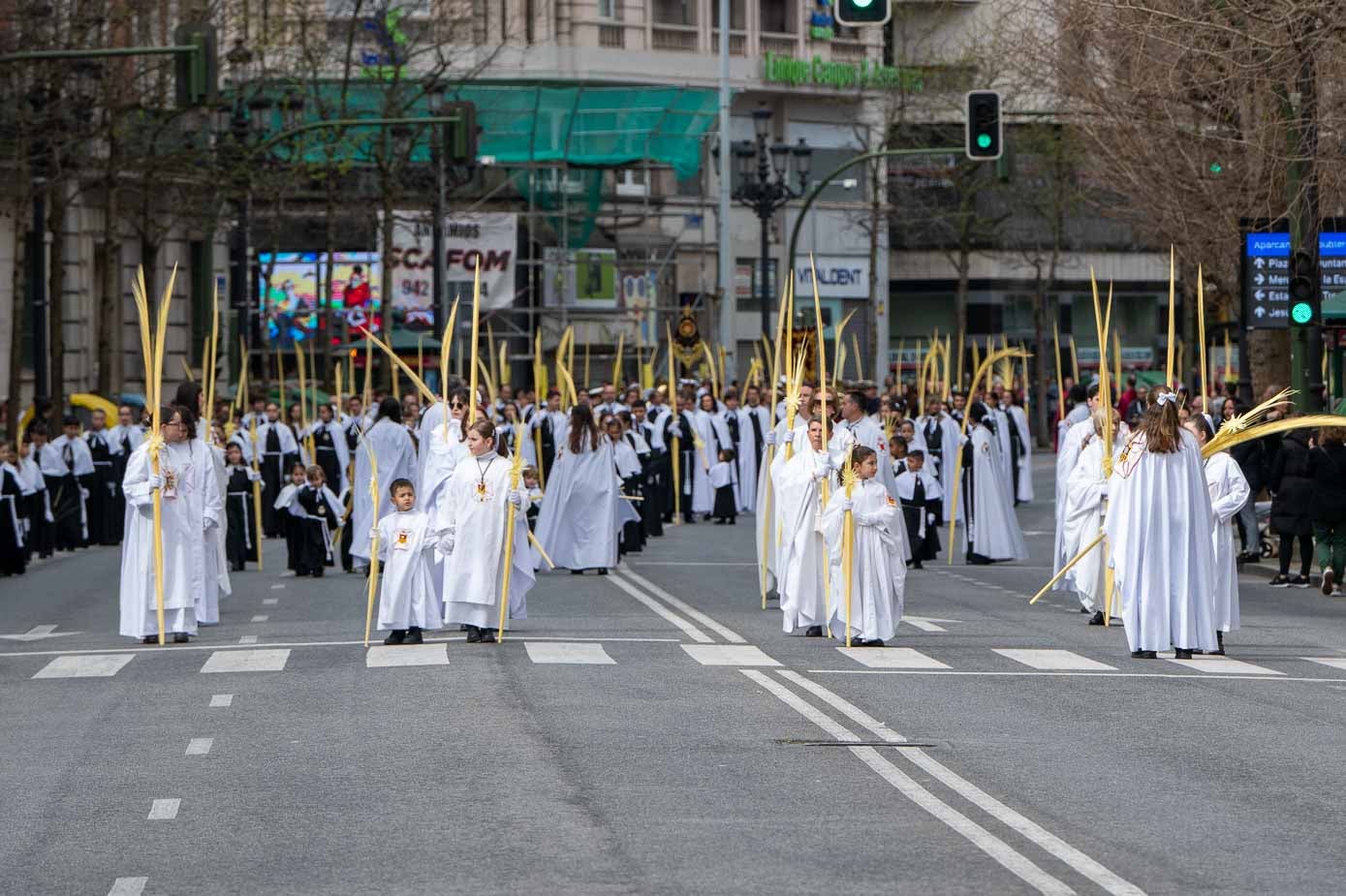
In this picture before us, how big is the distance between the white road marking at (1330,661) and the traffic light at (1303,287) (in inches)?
362

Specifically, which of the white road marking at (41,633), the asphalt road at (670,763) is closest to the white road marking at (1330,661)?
the asphalt road at (670,763)

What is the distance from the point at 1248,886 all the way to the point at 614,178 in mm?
51722

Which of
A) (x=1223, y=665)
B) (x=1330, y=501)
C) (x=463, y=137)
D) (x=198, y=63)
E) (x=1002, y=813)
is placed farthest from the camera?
(x=463, y=137)

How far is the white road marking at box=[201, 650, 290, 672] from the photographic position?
15836 millimetres

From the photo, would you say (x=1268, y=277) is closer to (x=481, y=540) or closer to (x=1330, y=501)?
(x=1330, y=501)

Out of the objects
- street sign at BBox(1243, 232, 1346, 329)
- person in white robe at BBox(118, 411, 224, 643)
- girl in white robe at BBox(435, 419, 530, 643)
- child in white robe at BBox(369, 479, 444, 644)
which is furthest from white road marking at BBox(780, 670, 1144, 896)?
street sign at BBox(1243, 232, 1346, 329)

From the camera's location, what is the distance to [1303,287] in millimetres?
25500

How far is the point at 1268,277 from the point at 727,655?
1229 centimetres

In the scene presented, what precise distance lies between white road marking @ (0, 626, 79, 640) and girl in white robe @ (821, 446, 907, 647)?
19.1ft

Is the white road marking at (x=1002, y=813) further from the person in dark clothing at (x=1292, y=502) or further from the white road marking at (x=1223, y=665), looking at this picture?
the person in dark clothing at (x=1292, y=502)

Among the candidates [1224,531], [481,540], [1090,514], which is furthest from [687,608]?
[1224,531]

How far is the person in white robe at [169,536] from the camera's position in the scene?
720 inches

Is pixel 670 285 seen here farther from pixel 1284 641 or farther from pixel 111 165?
pixel 1284 641

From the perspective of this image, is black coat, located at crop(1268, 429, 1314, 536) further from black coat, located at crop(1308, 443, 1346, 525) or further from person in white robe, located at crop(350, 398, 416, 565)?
person in white robe, located at crop(350, 398, 416, 565)
